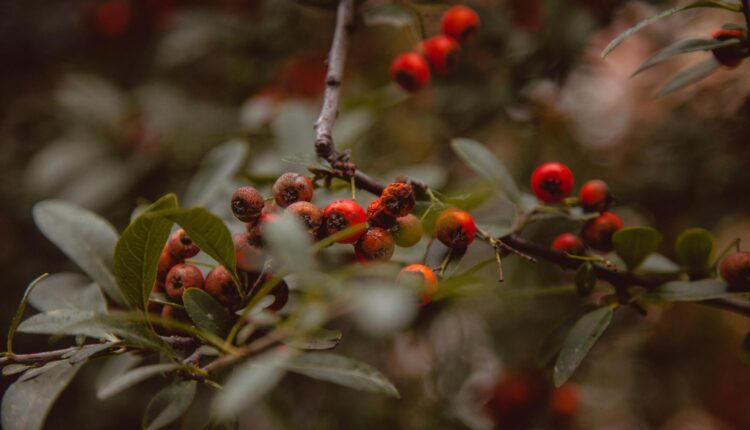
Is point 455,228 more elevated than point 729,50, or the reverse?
point 729,50

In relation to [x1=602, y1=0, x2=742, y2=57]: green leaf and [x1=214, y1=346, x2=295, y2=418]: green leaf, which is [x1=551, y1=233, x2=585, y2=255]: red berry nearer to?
[x1=602, y1=0, x2=742, y2=57]: green leaf

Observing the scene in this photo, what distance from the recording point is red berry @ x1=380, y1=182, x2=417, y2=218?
0.93 meters

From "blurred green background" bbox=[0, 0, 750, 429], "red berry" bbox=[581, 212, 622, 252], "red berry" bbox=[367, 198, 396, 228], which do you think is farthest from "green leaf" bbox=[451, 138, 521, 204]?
"red berry" bbox=[367, 198, 396, 228]

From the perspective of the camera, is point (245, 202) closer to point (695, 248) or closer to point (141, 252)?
point (141, 252)

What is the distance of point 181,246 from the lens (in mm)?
1021

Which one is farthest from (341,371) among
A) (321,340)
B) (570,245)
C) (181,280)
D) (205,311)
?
(570,245)

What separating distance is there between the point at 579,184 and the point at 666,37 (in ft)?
2.18

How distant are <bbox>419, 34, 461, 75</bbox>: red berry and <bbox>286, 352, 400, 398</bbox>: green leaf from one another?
93cm

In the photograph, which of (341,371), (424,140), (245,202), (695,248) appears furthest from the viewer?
(424,140)

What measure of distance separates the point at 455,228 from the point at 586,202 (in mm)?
374

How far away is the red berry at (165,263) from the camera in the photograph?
104 centimetres

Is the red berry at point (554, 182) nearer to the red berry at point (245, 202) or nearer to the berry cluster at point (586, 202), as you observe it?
the berry cluster at point (586, 202)

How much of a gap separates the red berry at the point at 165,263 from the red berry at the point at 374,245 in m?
0.36

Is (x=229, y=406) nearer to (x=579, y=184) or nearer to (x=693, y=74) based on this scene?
(x=693, y=74)
